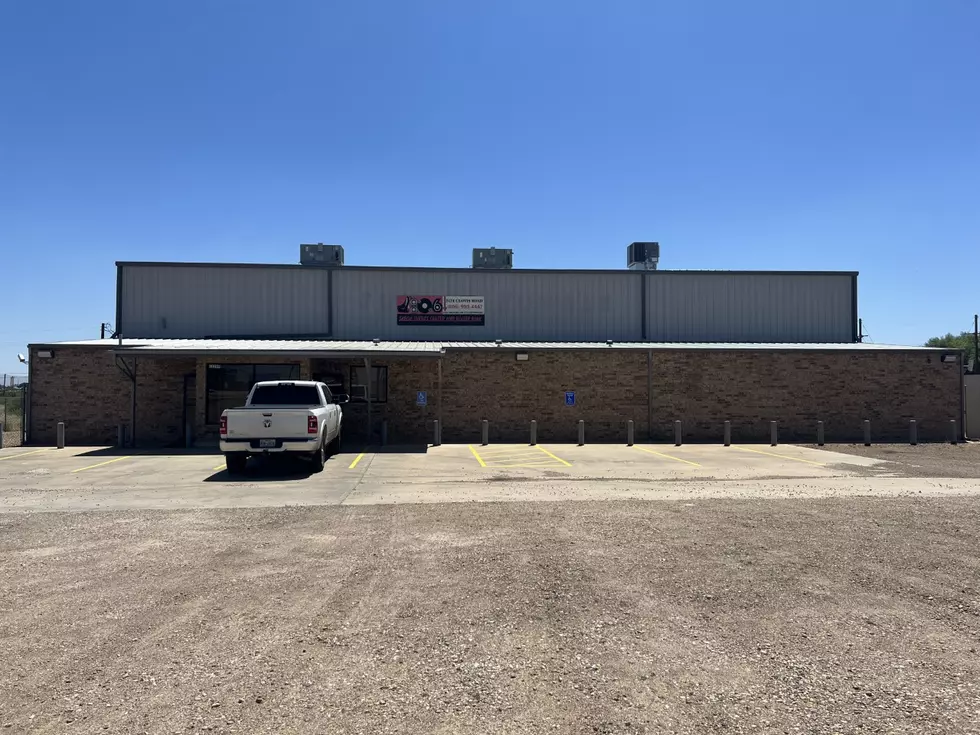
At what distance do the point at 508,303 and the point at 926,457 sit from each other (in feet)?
51.1

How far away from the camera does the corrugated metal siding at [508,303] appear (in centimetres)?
2581

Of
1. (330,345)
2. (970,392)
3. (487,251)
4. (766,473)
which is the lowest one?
(766,473)

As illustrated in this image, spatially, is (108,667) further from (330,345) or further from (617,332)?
(617,332)

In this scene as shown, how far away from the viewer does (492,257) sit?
2831cm

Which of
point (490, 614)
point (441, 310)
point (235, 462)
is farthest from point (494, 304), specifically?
point (490, 614)

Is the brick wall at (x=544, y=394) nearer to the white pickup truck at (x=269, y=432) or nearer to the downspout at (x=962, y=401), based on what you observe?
the white pickup truck at (x=269, y=432)

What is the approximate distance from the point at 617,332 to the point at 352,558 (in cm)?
2168

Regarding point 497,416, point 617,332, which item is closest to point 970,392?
point 617,332

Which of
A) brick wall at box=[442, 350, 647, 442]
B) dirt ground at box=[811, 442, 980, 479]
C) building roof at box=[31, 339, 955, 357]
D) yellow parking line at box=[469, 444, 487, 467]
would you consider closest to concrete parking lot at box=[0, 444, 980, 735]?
dirt ground at box=[811, 442, 980, 479]

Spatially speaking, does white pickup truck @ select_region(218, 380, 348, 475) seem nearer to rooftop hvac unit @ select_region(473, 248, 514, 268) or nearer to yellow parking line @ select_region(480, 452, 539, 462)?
yellow parking line @ select_region(480, 452, 539, 462)

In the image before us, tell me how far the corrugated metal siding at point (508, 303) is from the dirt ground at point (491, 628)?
1817 centimetres

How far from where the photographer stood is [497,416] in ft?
72.8

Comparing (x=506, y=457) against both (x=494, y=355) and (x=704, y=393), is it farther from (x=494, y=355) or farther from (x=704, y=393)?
(x=704, y=393)

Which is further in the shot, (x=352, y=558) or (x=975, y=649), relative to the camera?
(x=352, y=558)
